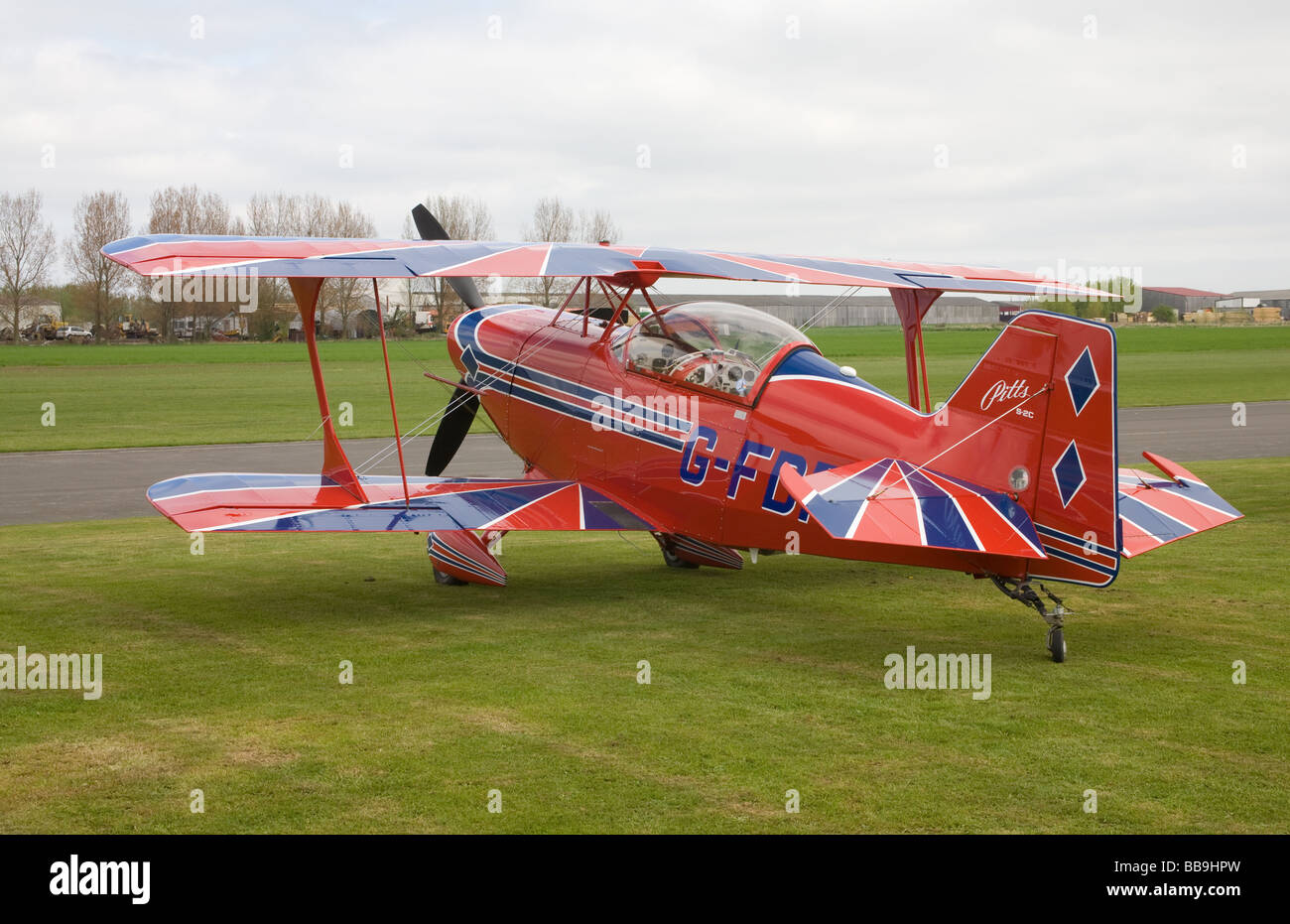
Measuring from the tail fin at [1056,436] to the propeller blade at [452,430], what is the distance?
18.4ft

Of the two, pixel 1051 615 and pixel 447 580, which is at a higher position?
pixel 1051 615

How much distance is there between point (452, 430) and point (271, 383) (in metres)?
32.6

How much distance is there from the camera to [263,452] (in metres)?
21.1

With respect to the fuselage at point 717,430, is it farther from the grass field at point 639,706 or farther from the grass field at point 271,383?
the grass field at point 271,383

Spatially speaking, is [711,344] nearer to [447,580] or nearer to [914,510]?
[914,510]

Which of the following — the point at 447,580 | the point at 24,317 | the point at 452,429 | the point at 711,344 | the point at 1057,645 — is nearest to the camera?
the point at 1057,645

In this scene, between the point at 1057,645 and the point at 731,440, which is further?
the point at 731,440

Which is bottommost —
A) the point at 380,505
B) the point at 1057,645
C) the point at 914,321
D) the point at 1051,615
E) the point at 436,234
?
the point at 1057,645

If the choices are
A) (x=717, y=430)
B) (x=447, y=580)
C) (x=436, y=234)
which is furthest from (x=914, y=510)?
(x=436, y=234)

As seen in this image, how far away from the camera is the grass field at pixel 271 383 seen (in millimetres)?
26109

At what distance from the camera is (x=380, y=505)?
9.37 metres

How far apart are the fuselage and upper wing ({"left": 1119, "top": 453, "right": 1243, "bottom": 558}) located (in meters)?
0.84

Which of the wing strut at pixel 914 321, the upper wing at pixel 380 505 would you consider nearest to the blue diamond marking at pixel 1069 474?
the wing strut at pixel 914 321
